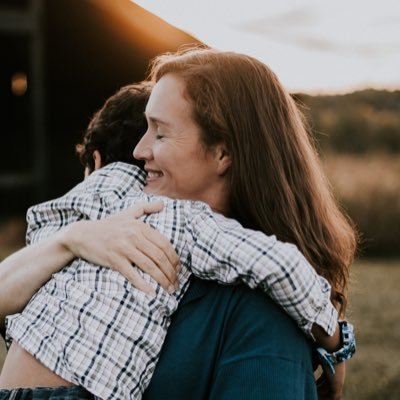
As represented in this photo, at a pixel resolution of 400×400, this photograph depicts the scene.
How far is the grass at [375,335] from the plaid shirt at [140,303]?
2.54m

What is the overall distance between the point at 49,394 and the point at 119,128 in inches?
36.7

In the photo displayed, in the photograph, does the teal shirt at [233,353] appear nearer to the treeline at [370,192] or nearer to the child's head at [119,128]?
the child's head at [119,128]

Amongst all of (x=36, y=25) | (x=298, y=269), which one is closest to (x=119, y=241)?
(x=298, y=269)

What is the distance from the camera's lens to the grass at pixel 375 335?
198 inches

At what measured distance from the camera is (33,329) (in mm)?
1762

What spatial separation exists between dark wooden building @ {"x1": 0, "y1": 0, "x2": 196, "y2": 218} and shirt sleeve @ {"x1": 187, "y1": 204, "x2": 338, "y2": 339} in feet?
20.1

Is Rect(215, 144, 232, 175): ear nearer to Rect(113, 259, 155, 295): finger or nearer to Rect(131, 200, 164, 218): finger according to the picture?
Rect(131, 200, 164, 218): finger

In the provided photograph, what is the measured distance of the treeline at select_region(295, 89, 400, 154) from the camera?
2191cm

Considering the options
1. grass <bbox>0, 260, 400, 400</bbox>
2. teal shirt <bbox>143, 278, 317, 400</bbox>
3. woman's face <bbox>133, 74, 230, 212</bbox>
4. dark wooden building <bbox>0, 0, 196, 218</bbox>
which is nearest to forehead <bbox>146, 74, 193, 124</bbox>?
woman's face <bbox>133, 74, 230, 212</bbox>

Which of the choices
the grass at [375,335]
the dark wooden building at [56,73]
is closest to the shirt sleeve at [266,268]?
the grass at [375,335]

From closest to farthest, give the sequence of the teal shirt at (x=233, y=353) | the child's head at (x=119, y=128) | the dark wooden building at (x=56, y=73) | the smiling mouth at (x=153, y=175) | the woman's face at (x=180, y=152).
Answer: the teal shirt at (x=233, y=353) < the woman's face at (x=180, y=152) < the smiling mouth at (x=153, y=175) < the child's head at (x=119, y=128) < the dark wooden building at (x=56, y=73)

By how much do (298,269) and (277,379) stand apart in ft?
0.76

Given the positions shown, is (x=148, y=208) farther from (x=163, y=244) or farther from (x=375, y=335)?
(x=375, y=335)

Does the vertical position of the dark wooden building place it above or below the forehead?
below
